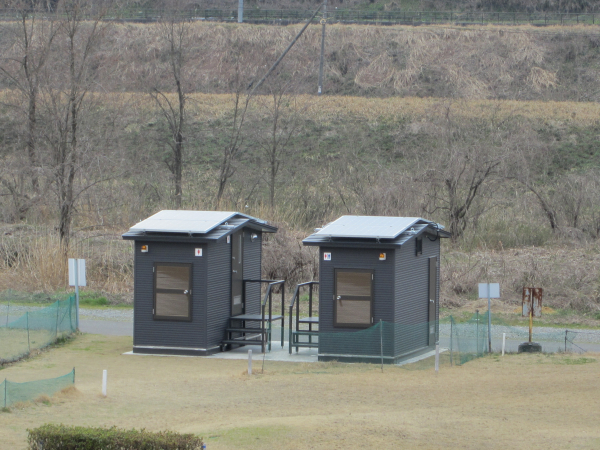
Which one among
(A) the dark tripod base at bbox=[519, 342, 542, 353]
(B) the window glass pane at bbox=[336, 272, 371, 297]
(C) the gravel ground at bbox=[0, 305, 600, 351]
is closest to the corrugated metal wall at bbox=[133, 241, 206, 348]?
(B) the window glass pane at bbox=[336, 272, 371, 297]

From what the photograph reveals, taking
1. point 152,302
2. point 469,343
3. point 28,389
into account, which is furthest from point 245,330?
point 28,389

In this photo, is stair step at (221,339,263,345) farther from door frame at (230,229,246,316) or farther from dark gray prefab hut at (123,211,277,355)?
door frame at (230,229,246,316)

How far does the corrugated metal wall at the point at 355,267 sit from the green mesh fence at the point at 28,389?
5339mm

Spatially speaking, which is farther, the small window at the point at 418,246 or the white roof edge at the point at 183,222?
the small window at the point at 418,246

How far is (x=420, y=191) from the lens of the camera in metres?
35.0

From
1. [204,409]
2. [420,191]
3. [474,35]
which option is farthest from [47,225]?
[474,35]

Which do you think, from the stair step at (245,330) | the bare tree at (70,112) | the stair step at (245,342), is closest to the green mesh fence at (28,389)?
the stair step at (245,342)

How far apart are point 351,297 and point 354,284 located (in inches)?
10.4

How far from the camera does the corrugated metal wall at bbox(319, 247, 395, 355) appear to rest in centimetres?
1597

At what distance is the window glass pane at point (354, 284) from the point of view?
16078 millimetres

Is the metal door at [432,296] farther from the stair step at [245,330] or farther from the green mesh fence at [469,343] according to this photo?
the stair step at [245,330]

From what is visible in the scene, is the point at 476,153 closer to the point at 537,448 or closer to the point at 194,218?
the point at 194,218

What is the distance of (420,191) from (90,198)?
46.1 ft

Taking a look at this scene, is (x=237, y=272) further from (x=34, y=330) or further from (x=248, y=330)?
(x=34, y=330)
